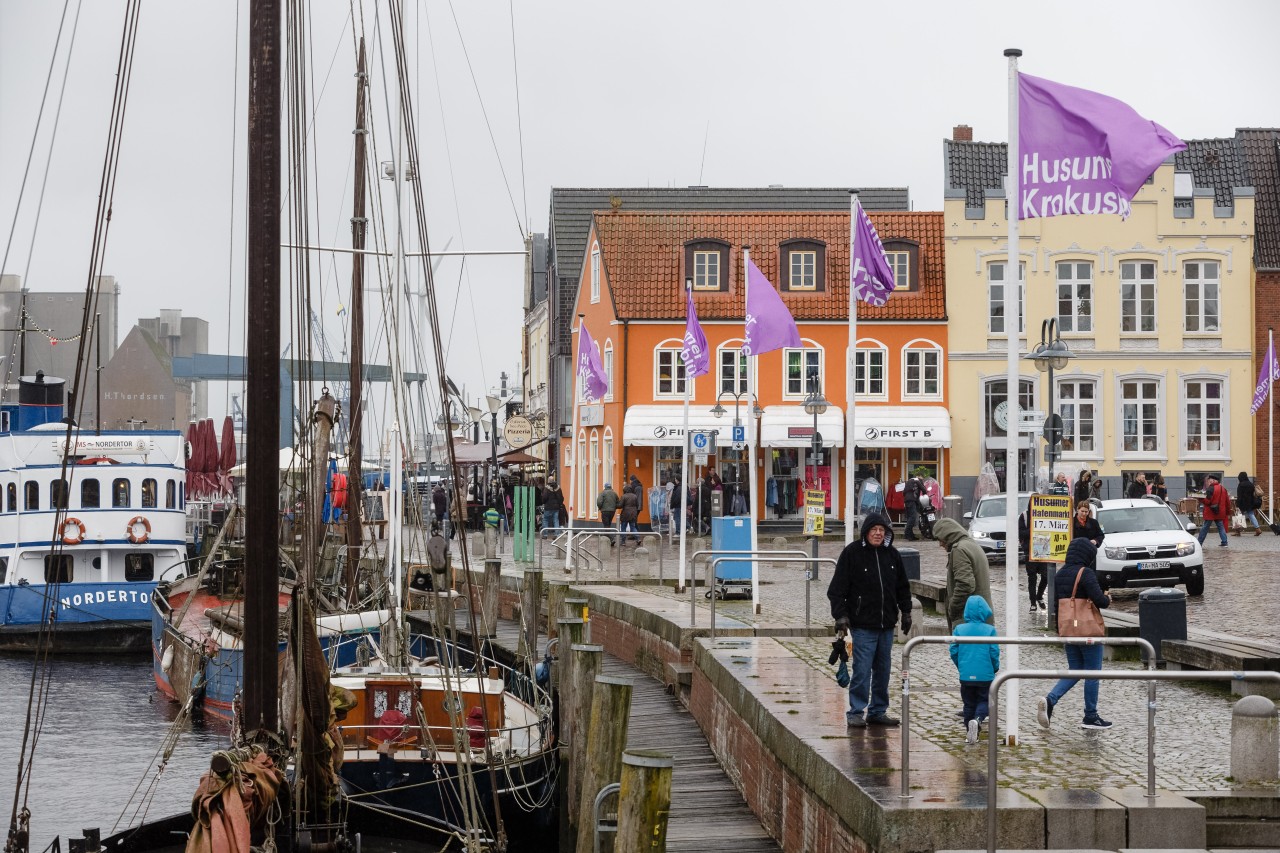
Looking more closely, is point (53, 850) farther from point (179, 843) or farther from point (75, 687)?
point (75, 687)

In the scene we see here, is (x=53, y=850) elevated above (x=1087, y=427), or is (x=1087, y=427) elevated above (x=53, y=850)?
(x=1087, y=427)

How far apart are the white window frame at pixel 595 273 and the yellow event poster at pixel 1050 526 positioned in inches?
1285

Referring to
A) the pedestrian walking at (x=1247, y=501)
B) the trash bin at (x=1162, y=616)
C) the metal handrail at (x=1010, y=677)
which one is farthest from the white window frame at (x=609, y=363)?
the metal handrail at (x=1010, y=677)

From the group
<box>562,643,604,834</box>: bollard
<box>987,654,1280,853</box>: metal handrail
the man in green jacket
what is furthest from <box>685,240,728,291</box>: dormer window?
<box>987,654,1280,853</box>: metal handrail

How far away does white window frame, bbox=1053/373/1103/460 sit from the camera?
46.9m

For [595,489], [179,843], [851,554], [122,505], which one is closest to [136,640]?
[122,505]

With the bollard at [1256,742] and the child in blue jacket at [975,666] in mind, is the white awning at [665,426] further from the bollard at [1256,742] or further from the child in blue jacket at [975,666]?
the bollard at [1256,742]

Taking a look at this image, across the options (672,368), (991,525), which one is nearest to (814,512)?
(991,525)

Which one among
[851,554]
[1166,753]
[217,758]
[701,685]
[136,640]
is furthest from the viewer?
[136,640]

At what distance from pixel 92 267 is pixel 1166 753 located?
8943 mm

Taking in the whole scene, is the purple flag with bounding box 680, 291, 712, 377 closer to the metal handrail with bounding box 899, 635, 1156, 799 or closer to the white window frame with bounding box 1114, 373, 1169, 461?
the metal handrail with bounding box 899, 635, 1156, 799

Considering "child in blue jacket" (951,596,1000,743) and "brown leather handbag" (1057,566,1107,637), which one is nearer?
"child in blue jacket" (951,596,1000,743)

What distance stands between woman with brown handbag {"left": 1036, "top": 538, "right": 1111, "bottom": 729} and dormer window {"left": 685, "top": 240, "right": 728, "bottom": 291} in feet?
120

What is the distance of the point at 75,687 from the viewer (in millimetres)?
30250
